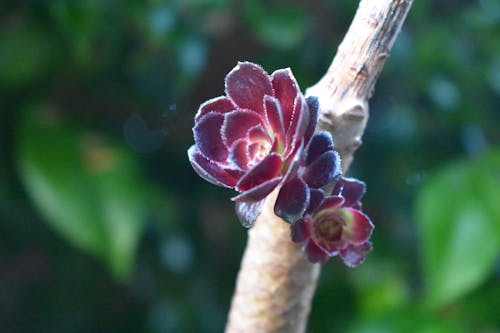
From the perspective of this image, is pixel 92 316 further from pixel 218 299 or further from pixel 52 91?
pixel 52 91

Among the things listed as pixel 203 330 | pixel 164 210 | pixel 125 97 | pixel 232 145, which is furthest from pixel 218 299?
pixel 232 145

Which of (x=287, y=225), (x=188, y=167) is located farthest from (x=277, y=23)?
(x=287, y=225)

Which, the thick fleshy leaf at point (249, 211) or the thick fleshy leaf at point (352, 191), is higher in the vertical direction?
the thick fleshy leaf at point (249, 211)

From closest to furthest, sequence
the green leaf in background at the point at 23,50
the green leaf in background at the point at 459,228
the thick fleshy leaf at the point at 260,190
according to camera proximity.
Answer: the thick fleshy leaf at the point at 260,190
the green leaf in background at the point at 459,228
the green leaf in background at the point at 23,50

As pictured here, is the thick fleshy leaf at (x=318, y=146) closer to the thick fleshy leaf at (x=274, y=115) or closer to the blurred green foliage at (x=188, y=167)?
the thick fleshy leaf at (x=274, y=115)

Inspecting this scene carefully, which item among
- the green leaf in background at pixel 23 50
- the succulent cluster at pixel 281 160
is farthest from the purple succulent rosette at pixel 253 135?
the green leaf in background at pixel 23 50

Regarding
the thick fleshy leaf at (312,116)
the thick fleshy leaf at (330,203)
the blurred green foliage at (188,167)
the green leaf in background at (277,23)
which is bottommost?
the blurred green foliage at (188,167)

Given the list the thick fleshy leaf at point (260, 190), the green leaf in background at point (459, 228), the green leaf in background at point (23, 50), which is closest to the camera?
the thick fleshy leaf at point (260, 190)
